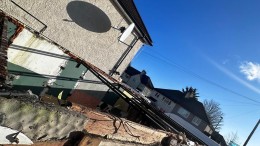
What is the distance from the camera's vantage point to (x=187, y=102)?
211 ft

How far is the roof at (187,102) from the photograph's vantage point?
203ft

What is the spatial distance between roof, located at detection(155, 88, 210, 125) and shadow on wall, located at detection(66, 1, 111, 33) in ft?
172

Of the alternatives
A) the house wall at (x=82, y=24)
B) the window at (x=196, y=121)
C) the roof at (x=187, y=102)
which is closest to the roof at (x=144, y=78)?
the roof at (x=187, y=102)

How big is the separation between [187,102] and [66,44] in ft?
185

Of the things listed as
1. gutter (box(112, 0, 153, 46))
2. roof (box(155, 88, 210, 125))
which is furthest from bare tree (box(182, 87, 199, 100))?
gutter (box(112, 0, 153, 46))

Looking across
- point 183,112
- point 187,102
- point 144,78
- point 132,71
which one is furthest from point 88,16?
point 132,71

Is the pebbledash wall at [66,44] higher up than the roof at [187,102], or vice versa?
the roof at [187,102]

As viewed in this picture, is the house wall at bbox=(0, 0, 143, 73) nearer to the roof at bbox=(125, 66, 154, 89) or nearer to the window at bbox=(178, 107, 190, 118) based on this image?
the window at bbox=(178, 107, 190, 118)

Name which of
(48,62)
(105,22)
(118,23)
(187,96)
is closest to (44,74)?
(48,62)

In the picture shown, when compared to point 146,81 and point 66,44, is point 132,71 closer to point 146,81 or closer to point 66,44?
point 146,81

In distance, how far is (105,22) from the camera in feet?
44.9

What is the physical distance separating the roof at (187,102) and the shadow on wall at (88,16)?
2059 inches

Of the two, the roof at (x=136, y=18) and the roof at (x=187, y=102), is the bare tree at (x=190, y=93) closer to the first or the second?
the roof at (x=187, y=102)

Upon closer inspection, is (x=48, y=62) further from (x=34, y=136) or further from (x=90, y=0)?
(x=34, y=136)
